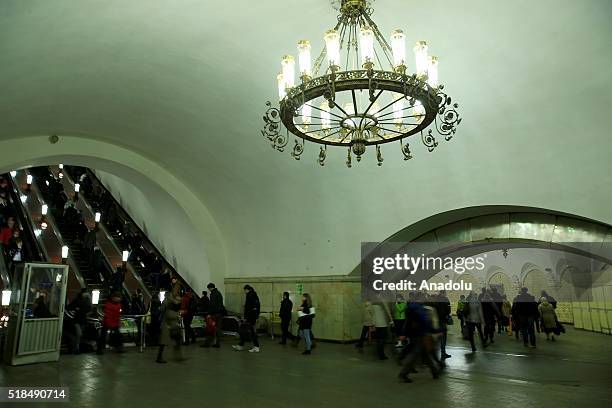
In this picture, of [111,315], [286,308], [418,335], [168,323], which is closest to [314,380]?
[418,335]

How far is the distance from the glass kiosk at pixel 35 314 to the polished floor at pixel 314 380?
11.3 inches

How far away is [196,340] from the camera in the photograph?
11.2 m

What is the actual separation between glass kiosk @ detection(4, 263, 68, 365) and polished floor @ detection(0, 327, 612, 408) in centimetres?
29

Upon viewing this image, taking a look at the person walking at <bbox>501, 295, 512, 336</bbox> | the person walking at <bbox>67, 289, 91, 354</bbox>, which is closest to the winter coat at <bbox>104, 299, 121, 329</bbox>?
the person walking at <bbox>67, 289, 91, 354</bbox>

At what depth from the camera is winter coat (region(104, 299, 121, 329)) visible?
883 cm

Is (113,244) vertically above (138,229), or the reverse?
(138,229)

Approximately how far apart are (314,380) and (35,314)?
16.3 ft

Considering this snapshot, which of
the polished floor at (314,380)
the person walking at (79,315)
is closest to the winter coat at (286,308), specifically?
the polished floor at (314,380)

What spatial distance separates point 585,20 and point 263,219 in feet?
27.5

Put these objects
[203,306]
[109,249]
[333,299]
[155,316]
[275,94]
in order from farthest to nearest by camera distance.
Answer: [109,249]
[203,306]
[333,299]
[155,316]
[275,94]

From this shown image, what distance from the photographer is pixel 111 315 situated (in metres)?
8.88

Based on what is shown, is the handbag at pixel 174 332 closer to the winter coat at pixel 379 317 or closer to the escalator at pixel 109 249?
the winter coat at pixel 379 317

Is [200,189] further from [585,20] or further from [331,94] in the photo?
[585,20]

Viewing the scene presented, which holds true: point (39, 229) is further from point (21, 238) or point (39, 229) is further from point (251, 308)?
point (251, 308)
